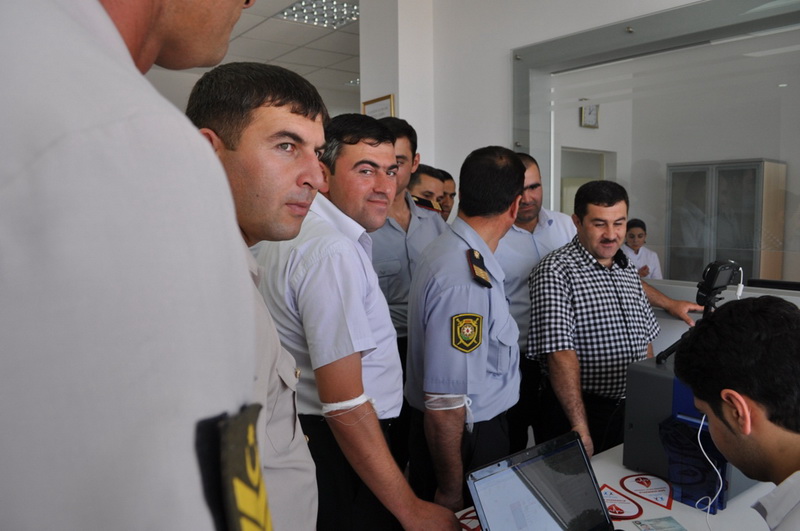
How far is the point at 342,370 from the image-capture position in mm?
1324

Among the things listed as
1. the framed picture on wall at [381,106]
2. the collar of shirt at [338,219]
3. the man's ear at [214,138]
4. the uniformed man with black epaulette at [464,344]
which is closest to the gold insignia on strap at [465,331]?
the uniformed man with black epaulette at [464,344]

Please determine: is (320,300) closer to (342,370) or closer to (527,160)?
(342,370)

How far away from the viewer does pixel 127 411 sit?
0.20m

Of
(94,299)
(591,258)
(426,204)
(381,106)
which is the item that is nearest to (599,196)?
(591,258)

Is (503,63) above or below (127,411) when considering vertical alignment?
above

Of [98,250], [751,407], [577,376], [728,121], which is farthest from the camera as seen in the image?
[728,121]

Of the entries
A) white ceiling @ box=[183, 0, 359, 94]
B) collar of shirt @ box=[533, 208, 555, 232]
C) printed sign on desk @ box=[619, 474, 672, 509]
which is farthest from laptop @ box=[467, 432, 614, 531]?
white ceiling @ box=[183, 0, 359, 94]

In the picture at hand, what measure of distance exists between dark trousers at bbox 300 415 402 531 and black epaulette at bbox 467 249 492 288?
656 mm

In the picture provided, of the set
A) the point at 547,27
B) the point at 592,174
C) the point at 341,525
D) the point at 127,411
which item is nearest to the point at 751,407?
the point at 341,525

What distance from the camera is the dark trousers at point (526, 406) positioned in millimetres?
2551

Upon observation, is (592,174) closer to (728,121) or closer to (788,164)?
(728,121)

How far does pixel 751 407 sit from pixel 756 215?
1.76 m

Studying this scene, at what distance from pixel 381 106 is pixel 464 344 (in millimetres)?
2400

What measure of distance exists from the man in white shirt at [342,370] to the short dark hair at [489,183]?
2.21 feet
